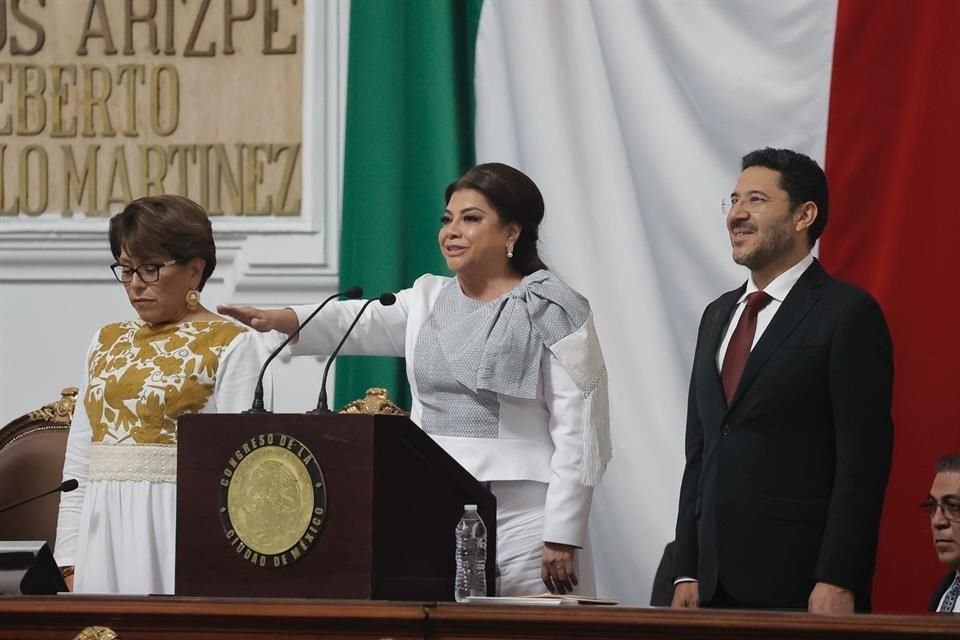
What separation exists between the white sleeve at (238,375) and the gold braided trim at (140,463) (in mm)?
144

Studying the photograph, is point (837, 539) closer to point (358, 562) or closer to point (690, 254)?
point (358, 562)

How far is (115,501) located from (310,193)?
5.21 feet

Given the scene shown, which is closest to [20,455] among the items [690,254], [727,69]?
[690,254]

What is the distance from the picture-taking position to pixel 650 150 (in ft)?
14.5

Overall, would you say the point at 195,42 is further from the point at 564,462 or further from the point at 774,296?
the point at 774,296

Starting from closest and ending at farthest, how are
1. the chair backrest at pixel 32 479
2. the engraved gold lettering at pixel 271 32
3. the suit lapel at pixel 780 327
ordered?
the suit lapel at pixel 780 327, the chair backrest at pixel 32 479, the engraved gold lettering at pixel 271 32

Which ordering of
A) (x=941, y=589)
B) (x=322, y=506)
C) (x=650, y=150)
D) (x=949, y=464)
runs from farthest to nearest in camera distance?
(x=650, y=150) → (x=949, y=464) → (x=941, y=589) → (x=322, y=506)

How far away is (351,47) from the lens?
455 centimetres

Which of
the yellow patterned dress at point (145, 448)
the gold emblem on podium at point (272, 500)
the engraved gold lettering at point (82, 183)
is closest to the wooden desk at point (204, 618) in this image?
the gold emblem on podium at point (272, 500)

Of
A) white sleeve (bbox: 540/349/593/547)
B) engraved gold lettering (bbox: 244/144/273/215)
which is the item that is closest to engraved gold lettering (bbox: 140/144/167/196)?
engraved gold lettering (bbox: 244/144/273/215)

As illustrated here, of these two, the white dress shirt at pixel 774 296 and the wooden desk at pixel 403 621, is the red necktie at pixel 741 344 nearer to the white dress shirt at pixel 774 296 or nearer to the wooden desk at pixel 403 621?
the white dress shirt at pixel 774 296

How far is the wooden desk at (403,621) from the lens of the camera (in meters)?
2.25

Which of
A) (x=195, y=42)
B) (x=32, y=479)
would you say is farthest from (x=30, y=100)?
(x=32, y=479)

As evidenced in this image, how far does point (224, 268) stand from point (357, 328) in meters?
1.35
